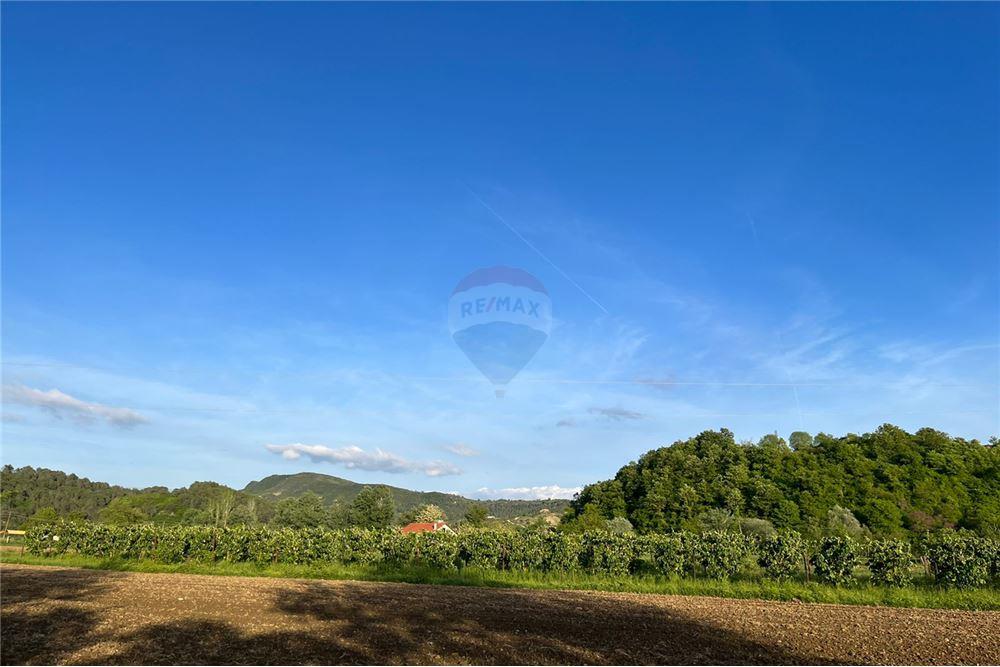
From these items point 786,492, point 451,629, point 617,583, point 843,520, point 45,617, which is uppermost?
point 786,492

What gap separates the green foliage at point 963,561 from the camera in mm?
24422

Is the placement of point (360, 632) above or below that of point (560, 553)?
below

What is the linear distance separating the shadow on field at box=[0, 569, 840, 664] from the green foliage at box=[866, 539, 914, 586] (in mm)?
13174

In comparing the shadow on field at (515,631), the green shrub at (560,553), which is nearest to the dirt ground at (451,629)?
the shadow on field at (515,631)

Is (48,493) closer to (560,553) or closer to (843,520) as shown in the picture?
(560,553)

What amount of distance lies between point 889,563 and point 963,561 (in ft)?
9.78

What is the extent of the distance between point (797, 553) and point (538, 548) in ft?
39.5

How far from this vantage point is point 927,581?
83.5ft

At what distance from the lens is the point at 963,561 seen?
80.7 feet

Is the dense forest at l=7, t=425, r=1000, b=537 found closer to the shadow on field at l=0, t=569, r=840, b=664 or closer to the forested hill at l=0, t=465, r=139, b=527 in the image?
the shadow on field at l=0, t=569, r=840, b=664

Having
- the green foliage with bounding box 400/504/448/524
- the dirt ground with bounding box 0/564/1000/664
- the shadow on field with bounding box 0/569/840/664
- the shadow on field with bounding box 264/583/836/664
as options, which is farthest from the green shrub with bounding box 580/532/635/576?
the green foliage with bounding box 400/504/448/524

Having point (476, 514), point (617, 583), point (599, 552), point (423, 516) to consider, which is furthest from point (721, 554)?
point (423, 516)

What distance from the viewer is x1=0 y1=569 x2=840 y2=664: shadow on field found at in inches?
432

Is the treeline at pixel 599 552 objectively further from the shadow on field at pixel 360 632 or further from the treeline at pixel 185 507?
the treeline at pixel 185 507
